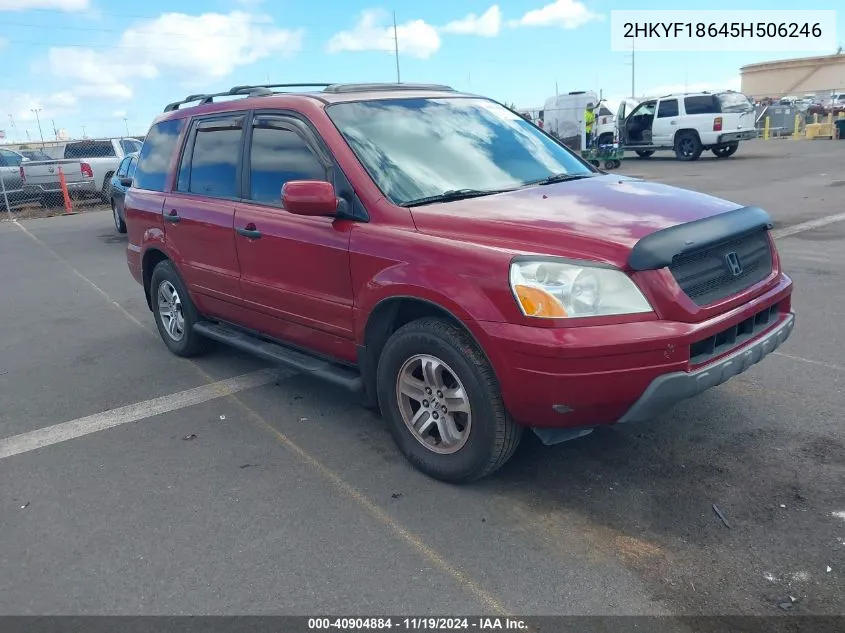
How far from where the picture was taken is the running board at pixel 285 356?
400cm

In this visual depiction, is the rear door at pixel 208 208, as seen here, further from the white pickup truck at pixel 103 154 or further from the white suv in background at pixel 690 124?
the white suv in background at pixel 690 124

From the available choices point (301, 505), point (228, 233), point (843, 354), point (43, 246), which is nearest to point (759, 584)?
→ point (301, 505)

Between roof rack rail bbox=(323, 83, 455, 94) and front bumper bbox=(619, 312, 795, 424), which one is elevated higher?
roof rack rail bbox=(323, 83, 455, 94)

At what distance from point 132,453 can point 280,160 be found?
192 cm

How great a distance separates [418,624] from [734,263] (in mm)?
2173

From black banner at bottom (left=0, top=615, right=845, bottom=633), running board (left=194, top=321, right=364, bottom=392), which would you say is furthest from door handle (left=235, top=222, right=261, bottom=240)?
black banner at bottom (left=0, top=615, right=845, bottom=633)

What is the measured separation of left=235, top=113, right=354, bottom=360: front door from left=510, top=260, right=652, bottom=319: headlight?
46.0 inches

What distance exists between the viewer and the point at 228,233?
4633 millimetres

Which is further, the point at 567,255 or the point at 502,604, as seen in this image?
the point at 567,255

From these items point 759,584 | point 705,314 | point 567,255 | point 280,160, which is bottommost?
point 759,584

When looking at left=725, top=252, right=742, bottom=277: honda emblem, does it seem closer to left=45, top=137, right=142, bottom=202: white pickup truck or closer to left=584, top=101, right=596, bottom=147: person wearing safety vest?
left=45, top=137, right=142, bottom=202: white pickup truck

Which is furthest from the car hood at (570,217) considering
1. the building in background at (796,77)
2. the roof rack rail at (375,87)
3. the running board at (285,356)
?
the building in background at (796,77)

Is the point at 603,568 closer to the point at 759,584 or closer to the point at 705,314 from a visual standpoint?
the point at 759,584

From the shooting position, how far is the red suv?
296cm
